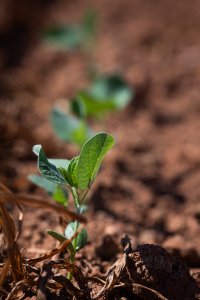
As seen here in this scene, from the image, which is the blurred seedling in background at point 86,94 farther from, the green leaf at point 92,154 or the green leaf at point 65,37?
the green leaf at point 92,154

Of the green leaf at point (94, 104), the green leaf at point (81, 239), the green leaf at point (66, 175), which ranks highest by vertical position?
the green leaf at point (94, 104)

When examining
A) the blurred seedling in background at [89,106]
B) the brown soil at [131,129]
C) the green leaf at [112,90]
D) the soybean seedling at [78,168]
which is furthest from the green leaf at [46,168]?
the green leaf at [112,90]

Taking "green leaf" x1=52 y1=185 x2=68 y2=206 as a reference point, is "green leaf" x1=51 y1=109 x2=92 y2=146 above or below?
above

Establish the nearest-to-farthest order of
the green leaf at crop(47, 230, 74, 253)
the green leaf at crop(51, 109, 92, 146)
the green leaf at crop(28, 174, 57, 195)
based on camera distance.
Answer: the green leaf at crop(47, 230, 74, 253)
the green leaf at crop(28, 174, 57, 195)
the green leaf at crop(51, 109, 92, 146)

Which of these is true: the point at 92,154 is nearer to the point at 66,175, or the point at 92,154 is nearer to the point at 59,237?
the point at 66,175

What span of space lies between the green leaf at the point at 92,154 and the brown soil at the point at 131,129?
0.21 meters

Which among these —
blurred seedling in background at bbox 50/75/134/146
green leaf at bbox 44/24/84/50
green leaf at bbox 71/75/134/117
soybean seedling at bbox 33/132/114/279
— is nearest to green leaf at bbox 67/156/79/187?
soybean seedling at bbox 33/132/114/279

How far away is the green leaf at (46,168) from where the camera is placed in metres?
1.10

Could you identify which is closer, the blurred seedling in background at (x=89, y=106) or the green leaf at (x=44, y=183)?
the green leaf at (x=44, y=183)

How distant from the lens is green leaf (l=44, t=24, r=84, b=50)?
2527mm

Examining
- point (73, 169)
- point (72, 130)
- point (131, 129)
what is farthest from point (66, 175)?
point (131, 129)

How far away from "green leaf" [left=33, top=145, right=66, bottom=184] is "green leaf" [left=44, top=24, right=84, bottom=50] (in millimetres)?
1495

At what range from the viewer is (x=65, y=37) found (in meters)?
2.54

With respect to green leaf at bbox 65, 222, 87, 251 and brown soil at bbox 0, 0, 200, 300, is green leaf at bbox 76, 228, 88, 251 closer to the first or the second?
green leaf at bbox 65, 222, 87, 251
